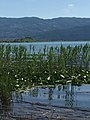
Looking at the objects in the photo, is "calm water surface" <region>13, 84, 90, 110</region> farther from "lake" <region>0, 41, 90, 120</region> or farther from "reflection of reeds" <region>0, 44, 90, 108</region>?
"reflection of reeds" <region>0, 44, 90, 108</region>

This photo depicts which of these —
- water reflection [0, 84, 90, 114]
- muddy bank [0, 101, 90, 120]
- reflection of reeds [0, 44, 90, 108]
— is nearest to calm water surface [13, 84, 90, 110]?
water reflection [0, 84, 90, 114]

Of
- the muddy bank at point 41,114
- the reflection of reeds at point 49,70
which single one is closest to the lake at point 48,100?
the muddy bank at point 41,114

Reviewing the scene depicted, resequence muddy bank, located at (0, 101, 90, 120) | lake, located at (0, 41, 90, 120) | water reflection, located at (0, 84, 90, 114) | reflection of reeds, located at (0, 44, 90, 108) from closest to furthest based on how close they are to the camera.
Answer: muddy bank, located at (0, 101, 90, 120)
lake, located at (0, 41, 90, 120)
water reflection, located at (0, 84, 90, 114)
reflection of reeds, located at (0, 44, 90, 108)

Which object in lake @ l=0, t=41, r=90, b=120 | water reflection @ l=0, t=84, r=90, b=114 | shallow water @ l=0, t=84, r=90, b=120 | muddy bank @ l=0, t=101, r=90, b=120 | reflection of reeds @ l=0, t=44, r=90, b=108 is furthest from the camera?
reflection of reeds @ l=0, t=44, r=90, b=108

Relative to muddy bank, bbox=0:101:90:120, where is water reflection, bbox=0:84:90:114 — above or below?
below

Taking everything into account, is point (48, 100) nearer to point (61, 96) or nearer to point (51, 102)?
point (51, 102)

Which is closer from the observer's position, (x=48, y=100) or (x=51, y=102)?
(x=51, y=102)

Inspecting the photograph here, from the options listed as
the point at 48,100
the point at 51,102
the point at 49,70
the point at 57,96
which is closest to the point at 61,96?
the point at 57,96

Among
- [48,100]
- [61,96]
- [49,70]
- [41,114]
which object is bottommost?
[61,96]

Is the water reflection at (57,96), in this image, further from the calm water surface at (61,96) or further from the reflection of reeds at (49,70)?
the reflection of reeds at (49,70)

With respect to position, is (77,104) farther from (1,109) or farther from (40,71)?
(40,71)

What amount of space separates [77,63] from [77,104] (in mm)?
11913

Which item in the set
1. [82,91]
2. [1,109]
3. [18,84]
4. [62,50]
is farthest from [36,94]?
[62,50]

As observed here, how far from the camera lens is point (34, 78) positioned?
21.4m
